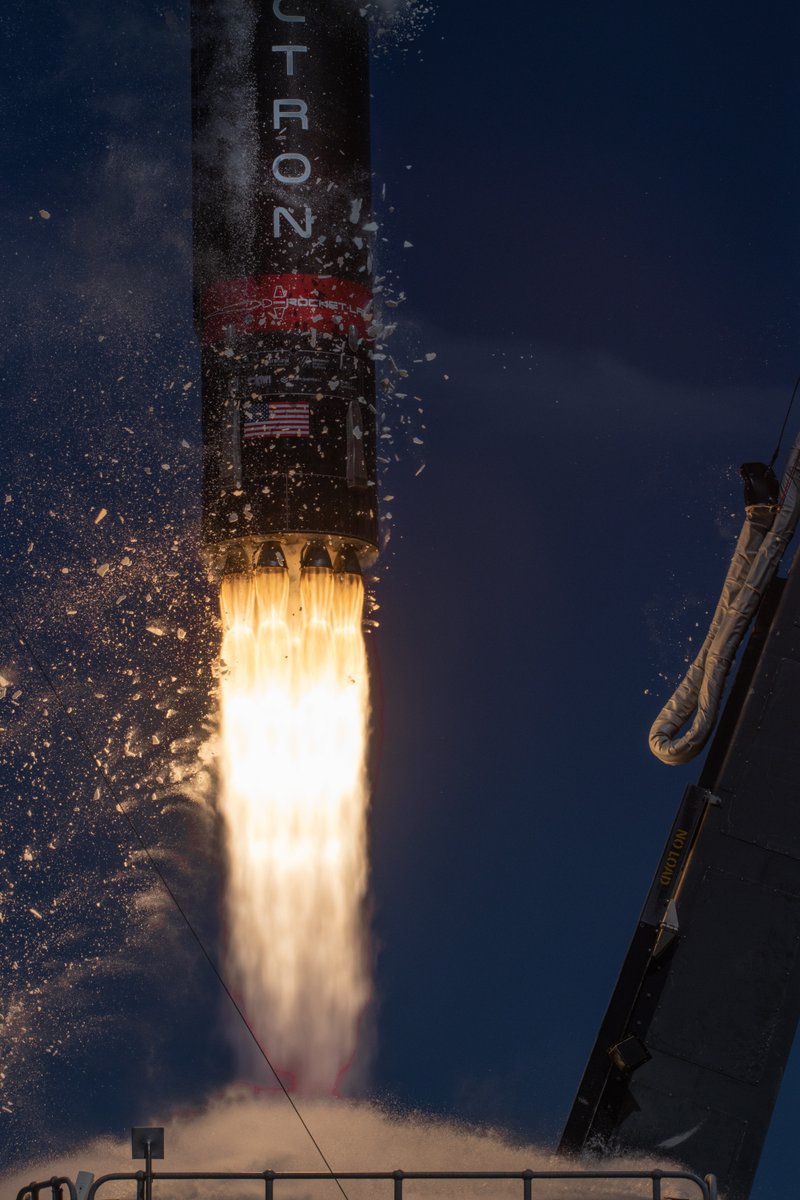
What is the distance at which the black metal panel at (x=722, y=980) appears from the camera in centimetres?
2120

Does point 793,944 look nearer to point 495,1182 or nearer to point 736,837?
point 736,837

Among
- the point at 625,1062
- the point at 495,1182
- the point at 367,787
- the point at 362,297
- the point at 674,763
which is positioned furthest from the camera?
the point at 367,787

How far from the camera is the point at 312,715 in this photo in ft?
91.7

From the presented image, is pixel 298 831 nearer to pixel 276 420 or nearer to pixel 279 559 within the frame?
pixel 279 559

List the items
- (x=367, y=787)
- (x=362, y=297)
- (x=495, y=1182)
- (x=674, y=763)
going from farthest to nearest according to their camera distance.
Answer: (x=367, y=787), (x=362, y=297), (x=495, y=1182), (x=674, y=763)

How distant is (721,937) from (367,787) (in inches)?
319

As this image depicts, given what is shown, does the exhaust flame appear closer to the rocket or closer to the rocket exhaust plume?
the rocket exhaust plume

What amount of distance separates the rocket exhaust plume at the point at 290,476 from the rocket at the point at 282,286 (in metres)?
0.03

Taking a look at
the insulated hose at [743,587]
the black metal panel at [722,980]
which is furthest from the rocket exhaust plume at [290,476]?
the black metal panel at [722,980]

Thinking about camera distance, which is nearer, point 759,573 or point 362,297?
point 759,573

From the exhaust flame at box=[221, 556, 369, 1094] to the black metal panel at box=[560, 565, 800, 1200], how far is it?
740 centimetres

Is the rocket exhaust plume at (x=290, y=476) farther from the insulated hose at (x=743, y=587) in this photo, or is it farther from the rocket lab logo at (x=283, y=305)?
the insulated hose at (x=743, y=587)

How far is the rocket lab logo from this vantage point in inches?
1040

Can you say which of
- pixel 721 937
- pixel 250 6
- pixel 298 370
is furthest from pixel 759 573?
pixel 250 6
